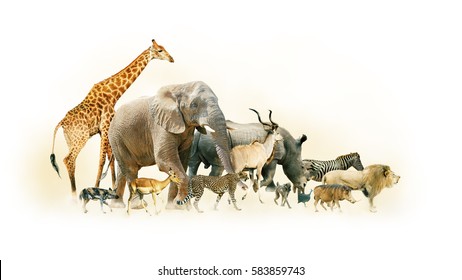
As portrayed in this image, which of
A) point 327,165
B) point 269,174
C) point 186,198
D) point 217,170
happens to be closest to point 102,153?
point 217,170

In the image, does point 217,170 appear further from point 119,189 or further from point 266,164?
point 119,189

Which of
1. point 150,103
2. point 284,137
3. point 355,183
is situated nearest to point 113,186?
point 150,103

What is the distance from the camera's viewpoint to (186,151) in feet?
39.2

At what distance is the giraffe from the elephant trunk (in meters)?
1.99

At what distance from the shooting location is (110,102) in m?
12.9

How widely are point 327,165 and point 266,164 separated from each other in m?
1.04

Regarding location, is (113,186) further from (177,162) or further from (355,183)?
(355,183)

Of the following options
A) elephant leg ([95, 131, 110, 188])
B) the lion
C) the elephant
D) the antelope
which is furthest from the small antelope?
the lion

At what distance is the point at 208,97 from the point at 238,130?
1483 mm

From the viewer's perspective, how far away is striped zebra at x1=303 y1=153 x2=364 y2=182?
13.1 metres

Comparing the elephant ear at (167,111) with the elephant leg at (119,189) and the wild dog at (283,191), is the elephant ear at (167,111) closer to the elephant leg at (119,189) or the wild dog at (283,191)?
the elephant leg at (119,189)

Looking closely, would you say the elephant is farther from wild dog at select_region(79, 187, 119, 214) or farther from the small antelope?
wild dog at select_region(79, 187, 119, 214)

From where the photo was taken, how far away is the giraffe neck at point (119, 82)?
1288 cm

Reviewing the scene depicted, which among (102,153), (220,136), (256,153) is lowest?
(102,153)
